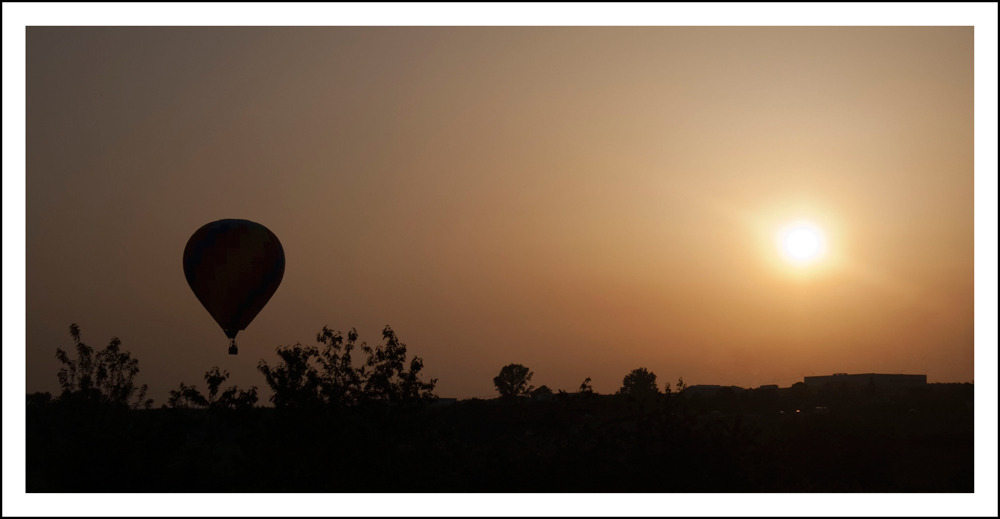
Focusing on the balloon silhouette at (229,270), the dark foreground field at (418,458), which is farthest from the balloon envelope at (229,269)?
the dark foreground field at (418,458)

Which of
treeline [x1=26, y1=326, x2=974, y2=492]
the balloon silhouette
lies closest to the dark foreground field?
treeline [x1=26, y1=326, x2=974, y2=492]

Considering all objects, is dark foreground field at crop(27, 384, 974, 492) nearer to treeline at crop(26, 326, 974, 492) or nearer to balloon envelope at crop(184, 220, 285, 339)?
treeline at crop(26, 326, 974, 492)

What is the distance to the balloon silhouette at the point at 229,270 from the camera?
106ft

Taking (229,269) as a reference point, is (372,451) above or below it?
A: below

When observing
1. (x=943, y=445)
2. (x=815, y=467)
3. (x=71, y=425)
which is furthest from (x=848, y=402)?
(x=71, y=425)

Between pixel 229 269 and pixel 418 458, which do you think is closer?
pixel 418 458

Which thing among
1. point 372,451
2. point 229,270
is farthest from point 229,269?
point 372,451

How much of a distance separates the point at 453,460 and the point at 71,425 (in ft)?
39.9

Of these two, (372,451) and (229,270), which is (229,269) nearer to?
(229,270)

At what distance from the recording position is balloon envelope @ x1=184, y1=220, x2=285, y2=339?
3222 cm

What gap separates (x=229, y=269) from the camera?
106 ft

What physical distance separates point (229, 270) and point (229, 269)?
3 centimetres

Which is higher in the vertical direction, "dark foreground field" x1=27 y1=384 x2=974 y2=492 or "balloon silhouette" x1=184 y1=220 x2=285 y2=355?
"balloon silhouette" x1=184 y1=220 x2=285 y2=355

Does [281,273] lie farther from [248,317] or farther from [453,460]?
[453,460]
